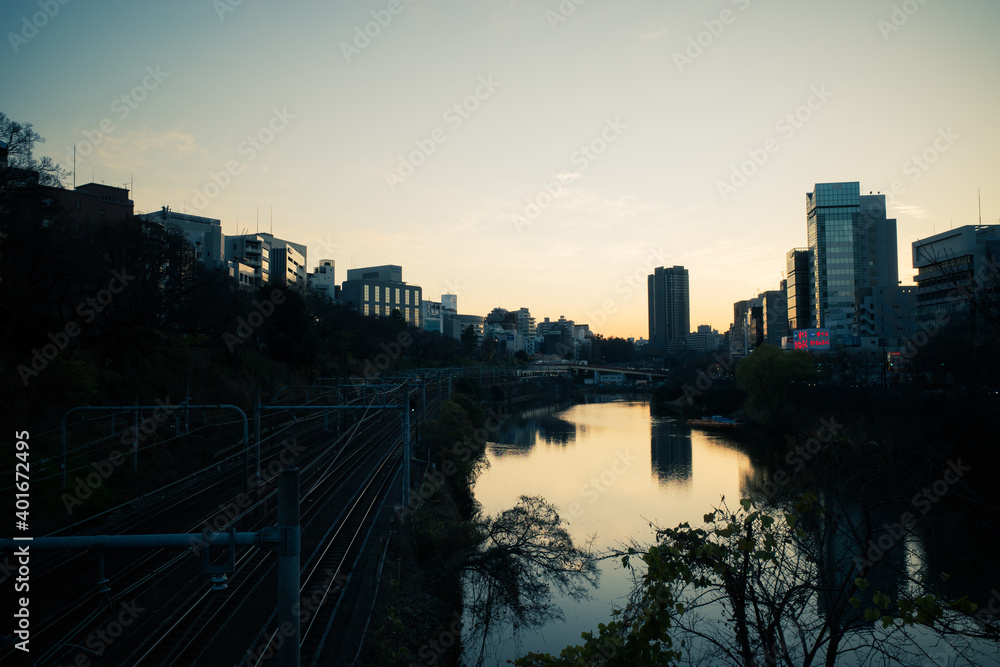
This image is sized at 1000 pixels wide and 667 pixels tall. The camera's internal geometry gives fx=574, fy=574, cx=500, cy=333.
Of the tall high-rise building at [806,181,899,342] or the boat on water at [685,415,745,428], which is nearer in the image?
the boat on water at [685,415,745,428]

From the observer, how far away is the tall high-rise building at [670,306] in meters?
169

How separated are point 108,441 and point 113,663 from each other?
27.5 feet

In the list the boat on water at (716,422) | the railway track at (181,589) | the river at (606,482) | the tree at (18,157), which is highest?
the tree at (18,157)

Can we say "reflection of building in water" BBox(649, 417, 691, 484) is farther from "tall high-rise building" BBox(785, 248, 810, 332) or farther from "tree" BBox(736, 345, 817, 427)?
"tall high-rise building" BBox(785, 248, 810, 332)

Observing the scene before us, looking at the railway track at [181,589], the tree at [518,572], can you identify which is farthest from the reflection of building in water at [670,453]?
the railway track at [181,589]

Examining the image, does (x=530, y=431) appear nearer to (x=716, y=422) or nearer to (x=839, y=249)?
(x=716, y=422)

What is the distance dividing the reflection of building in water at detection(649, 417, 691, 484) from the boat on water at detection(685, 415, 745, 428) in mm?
2020

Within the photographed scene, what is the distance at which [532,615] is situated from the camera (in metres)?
11.3

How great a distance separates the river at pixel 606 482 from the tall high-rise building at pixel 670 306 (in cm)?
13333

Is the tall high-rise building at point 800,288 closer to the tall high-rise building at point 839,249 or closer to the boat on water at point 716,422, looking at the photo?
the tall high-rise building at point 839,249

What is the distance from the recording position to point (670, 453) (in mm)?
29031

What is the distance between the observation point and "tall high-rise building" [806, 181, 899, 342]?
58.7 metres

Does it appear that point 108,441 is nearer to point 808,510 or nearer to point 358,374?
point 808,510

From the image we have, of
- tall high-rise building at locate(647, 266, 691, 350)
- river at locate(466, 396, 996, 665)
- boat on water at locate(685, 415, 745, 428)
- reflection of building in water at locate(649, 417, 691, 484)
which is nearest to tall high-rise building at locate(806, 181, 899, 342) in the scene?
boat on water at locate(685, 415, 745, 428)
